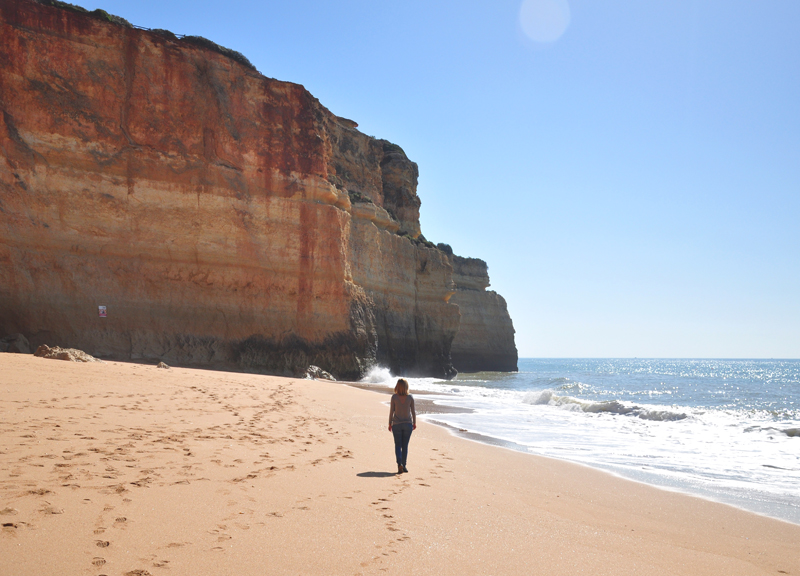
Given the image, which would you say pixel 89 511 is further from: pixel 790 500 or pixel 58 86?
pixel 58 86

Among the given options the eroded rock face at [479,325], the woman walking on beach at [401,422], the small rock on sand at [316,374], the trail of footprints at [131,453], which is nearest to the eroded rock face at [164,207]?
the small rock on sand at [316,374]

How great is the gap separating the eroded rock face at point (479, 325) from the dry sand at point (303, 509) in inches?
1821

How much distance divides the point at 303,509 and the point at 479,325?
50724 millimetres

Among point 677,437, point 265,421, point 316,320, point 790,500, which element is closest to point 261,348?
point 316,320

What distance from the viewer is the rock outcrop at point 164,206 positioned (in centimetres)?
1630

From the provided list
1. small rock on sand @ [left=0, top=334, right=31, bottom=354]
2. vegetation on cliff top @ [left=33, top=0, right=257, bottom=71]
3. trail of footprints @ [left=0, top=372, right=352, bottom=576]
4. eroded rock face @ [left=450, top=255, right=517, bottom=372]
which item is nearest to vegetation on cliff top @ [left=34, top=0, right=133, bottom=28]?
vegetation on cliff top @ [left=33, top=0, right=257, bottom=71]

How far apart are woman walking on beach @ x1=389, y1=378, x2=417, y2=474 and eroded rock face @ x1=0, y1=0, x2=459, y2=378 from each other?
44.8ft

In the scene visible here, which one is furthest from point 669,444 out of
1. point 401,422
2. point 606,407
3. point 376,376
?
point 376,376

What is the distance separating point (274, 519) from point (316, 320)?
18721 mm

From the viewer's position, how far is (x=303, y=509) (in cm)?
372

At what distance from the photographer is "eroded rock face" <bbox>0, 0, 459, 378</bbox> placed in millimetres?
16281

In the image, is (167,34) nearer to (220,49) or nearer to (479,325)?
(220,49)

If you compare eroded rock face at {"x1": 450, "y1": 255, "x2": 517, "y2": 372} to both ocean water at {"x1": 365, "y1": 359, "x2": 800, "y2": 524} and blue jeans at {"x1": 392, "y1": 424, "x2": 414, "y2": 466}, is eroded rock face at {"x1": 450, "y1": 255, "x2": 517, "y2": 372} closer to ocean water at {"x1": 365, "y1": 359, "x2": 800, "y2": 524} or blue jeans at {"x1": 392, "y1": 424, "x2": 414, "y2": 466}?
ocean water at {"x1": 365, "y1": 359, "x2": 800, "y2": 524}

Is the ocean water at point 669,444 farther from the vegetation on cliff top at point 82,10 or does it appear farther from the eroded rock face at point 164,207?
the vegetation on cliff top at point 82,10
